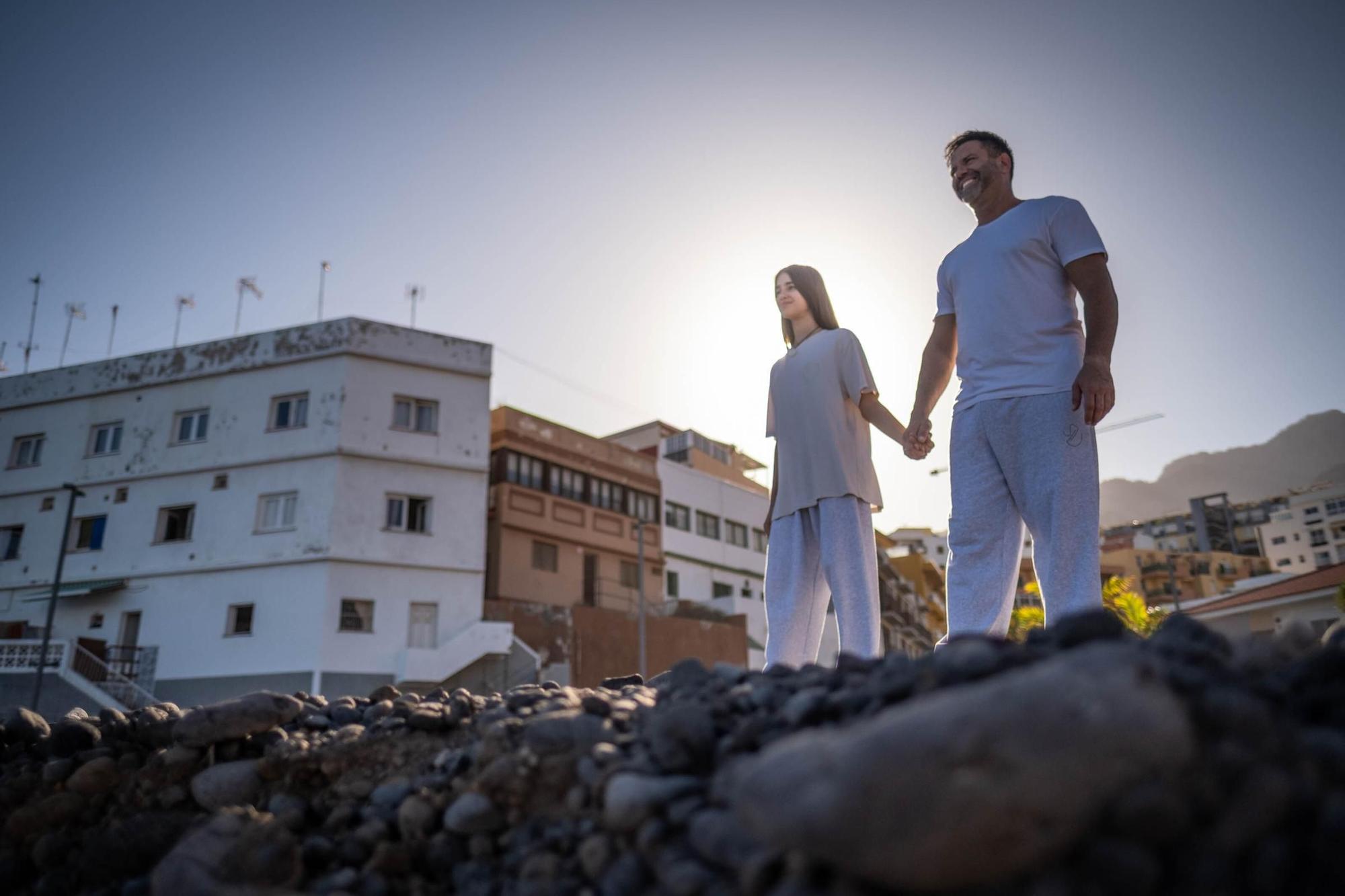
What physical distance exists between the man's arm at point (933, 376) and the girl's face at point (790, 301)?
3.41 ft

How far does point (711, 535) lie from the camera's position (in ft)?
138

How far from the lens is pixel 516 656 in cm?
2719

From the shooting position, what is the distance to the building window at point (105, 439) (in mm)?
29453

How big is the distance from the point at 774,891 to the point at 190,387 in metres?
32.0

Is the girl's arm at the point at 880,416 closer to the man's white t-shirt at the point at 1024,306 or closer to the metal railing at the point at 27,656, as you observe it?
the man's white t-shirt at the point at 1024,306

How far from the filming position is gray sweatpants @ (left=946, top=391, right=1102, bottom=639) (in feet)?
11.1

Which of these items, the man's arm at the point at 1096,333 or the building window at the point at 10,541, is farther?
the building window at the point at 10,541

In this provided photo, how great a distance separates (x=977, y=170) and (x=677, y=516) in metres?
35.9

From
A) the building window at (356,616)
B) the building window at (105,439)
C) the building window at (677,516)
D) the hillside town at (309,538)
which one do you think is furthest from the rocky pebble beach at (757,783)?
the building window at (677,516)

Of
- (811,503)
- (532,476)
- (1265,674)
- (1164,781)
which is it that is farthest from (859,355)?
(532,476)

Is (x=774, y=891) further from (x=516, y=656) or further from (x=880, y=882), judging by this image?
(x=516, y=656)

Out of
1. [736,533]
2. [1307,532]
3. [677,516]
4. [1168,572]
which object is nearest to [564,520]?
[677,516]

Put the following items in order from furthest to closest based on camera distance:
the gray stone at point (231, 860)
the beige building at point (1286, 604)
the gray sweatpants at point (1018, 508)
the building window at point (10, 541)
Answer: the building window at point (10, 541), the beige building at point (1286, 604), the gray sweatpants at point (1018, 508), the gray stone at point (231, 860)

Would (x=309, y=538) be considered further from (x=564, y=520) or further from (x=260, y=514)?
(x=564, y=520)
